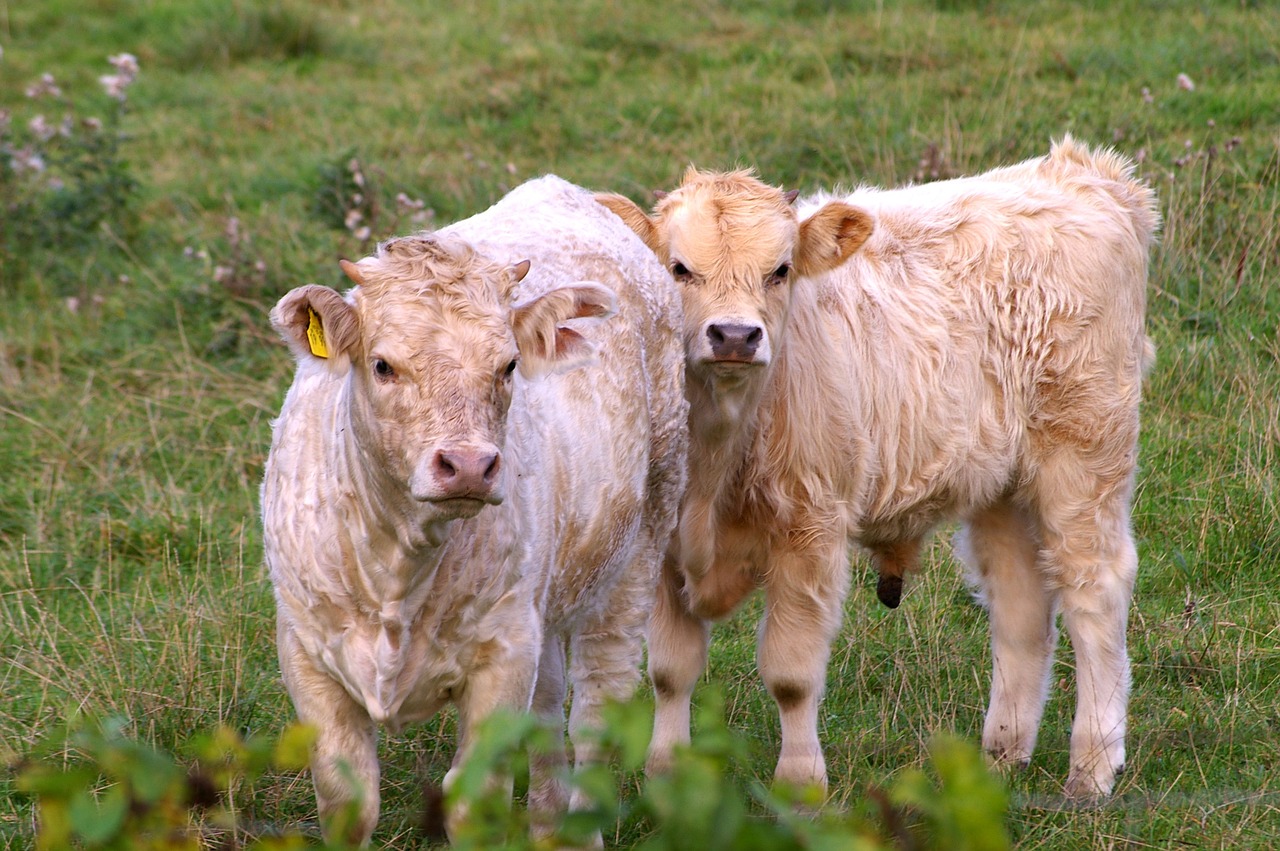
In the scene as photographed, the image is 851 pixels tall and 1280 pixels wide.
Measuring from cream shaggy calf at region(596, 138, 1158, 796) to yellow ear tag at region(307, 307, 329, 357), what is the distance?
141 cm

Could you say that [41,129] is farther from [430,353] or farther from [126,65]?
Result: [430,353]

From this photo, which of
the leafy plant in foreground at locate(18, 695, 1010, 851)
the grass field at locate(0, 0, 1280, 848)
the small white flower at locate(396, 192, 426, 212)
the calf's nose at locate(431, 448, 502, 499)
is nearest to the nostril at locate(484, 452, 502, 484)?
the calf's nose at locate(431, 448, 502, 499)

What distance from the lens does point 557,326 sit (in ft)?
12.0

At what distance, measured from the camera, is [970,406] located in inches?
199

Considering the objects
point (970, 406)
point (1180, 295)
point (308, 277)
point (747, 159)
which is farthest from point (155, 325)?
point (1180, 295)

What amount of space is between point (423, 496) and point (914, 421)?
2.35 m

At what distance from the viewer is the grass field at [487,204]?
4.72 metres

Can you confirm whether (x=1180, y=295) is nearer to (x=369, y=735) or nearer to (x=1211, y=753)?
(x=1211, y=753)

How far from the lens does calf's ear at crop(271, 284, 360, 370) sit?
334 cm

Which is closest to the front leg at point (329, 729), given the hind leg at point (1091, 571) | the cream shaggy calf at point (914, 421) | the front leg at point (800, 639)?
the cream shaggy calf at point (914, 421)

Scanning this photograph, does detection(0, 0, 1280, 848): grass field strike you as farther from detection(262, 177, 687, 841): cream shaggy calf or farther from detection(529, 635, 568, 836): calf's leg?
detection(262, 177, 687, 841): cream shaggy calf

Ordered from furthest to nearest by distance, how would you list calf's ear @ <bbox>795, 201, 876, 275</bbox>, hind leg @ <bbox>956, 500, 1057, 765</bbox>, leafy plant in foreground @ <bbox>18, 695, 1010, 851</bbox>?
hind leg @ <bbox>956, 500, 1057, 765</bbox> < calf's ear @ <bbox>795, 201, 876, 275</bbox> < leafy plant in foreground @ <bbox>18, 695, 1010, 851</bbox>

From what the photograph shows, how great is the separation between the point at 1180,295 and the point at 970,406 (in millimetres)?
2709

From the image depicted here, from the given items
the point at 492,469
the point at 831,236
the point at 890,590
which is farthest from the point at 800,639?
the point at 492,469
